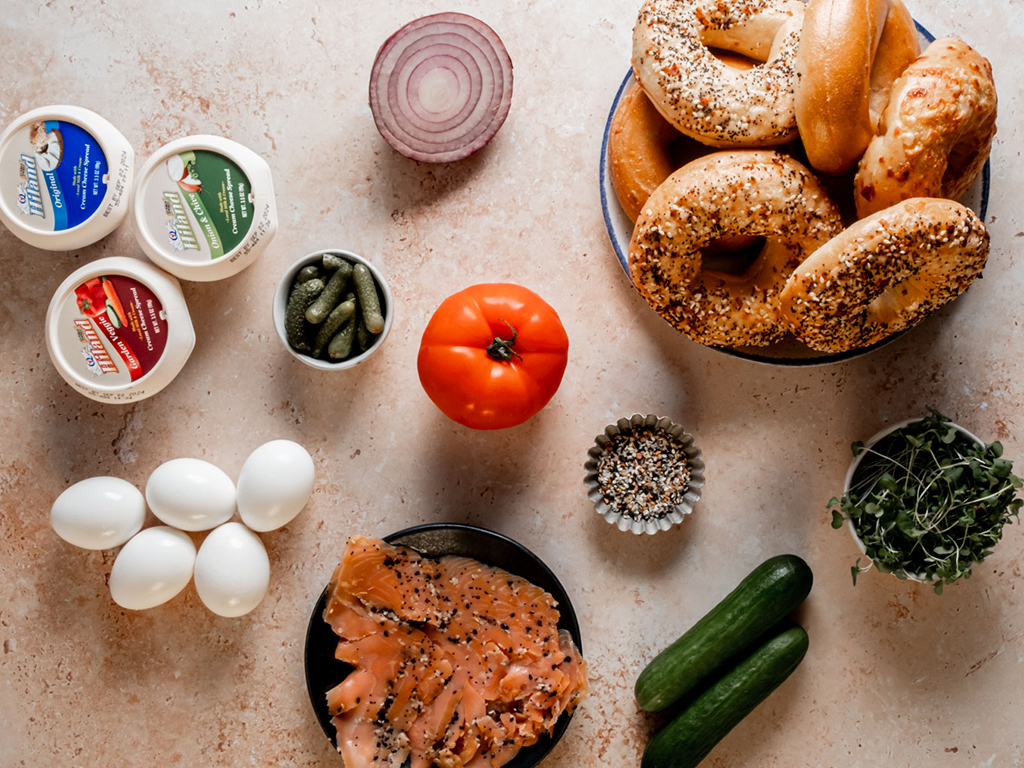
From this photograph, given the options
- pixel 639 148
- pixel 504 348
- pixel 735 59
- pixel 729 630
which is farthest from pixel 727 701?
pixel 735 59

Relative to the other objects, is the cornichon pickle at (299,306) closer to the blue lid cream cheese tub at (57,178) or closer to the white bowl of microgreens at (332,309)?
the white bowl of microgreens at (332,309)

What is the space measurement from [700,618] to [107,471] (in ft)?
3.99

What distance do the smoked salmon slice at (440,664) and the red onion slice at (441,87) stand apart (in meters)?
0.77

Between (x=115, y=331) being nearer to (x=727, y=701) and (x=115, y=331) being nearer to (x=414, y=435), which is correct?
(x=414, y=435)

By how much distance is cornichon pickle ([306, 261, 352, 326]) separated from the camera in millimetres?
1418

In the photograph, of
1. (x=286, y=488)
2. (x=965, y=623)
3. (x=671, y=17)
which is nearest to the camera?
(x=671, y=17)

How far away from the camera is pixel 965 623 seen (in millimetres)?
1560


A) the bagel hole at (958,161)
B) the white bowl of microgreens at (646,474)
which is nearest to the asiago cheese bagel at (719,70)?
the bagel hole at (958,161)

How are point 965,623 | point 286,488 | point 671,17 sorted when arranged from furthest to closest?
point 965,623 < point 286,488 < point 671,17

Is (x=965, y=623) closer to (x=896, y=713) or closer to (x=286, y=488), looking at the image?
(x=896, y=713)

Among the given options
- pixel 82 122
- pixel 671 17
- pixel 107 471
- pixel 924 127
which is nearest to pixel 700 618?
pixel 924 127

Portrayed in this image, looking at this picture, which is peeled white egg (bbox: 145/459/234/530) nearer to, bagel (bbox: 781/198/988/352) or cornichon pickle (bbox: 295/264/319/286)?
cornichon pickle (bbox: 295/264/319/286)

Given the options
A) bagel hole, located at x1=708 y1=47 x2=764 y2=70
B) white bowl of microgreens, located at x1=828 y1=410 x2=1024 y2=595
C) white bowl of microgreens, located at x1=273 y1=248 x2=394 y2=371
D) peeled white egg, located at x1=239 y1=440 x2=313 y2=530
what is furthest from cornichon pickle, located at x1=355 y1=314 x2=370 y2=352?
white bowl of microgreens, located at x1=828 y1=410 x2=1024 y2=595

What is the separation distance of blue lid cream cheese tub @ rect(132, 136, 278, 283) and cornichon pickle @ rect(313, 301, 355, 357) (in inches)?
7.9
